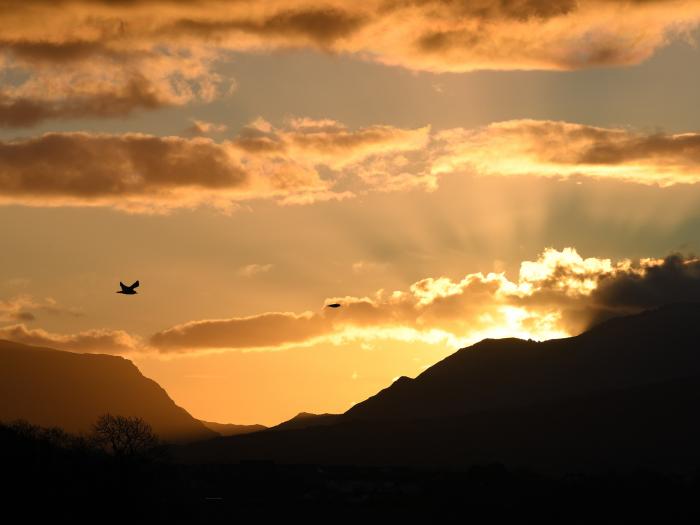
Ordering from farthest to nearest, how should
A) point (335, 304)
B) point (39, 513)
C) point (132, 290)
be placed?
point (39, 513) < point (335, 304) < point (132, 290)

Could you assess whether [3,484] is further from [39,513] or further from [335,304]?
[335,304]

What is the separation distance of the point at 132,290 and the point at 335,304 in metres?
33.0

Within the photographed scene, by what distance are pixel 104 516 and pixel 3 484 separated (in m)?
21.0

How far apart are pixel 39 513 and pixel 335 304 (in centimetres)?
7802

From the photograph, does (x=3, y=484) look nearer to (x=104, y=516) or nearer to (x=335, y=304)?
(x=104, y=516)

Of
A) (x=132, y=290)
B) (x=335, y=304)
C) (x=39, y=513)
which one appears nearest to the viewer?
(x=132, y=290)

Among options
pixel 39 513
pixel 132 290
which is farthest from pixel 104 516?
pixel 132 290

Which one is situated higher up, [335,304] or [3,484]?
[335,304]

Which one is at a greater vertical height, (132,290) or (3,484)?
(132,290)

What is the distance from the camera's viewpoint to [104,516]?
200 metres

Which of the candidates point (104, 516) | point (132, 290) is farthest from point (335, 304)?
point (104, 516)

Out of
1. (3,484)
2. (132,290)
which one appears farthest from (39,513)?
(132,290)

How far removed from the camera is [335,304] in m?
162

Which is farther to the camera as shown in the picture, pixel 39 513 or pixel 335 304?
pixel 39 513
